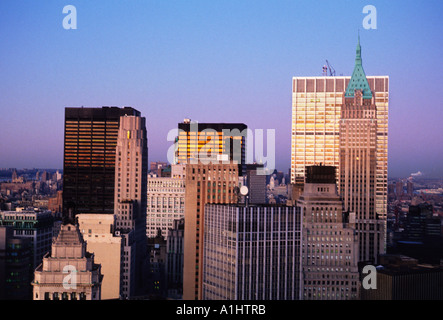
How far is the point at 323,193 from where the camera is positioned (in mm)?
Result: 51375

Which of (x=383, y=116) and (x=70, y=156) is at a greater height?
(x=383, y=116)

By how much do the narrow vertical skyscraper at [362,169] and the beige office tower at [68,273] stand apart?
3863 centimetres

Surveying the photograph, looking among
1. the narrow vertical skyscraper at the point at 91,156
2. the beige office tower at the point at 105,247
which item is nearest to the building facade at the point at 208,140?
the narrow vertical skyscraper at the point at 91,156

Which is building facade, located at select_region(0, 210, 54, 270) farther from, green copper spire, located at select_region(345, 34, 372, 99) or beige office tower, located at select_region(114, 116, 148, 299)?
green copper spire, located at select_region(345, 34, 372, 99)

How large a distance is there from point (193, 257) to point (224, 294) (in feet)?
12.2

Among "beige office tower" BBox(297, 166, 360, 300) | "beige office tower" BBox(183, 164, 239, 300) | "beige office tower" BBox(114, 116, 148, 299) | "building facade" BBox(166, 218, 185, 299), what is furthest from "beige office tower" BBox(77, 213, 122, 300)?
"beige office tower" BBox(297, 166, 360, 300)

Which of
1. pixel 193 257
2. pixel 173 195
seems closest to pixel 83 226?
pixel 193 257

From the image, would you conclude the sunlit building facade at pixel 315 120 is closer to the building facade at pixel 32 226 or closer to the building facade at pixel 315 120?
the building facade at pixel 315 120

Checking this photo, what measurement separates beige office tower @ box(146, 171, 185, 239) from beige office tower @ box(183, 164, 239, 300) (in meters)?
29.4

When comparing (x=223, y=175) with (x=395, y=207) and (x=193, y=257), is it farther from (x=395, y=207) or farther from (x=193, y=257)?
(x=395, y=207)

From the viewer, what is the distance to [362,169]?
63375 millimetres

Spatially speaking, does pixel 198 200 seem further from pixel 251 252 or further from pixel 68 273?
pixel 68 273

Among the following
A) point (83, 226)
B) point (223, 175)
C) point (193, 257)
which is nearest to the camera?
point (193, 257)

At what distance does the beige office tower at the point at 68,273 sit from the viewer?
23719 mm
